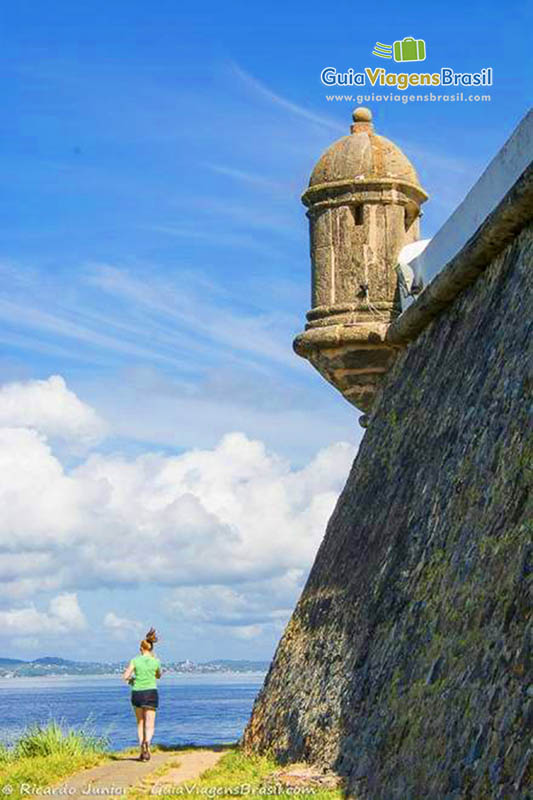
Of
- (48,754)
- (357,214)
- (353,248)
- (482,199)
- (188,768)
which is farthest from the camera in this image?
(357,214)

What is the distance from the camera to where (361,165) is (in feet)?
52.1

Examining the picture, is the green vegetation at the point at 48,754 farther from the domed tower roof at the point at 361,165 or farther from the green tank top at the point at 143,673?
the domed tower roof at the point at 361,165

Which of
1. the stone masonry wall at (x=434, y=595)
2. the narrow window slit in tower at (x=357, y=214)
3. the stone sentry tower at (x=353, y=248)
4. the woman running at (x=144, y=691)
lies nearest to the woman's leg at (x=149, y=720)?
the woman running at (x=144, y=691)

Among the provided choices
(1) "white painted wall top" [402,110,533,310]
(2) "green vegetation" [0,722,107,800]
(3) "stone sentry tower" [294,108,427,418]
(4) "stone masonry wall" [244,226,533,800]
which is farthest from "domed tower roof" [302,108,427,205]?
(2) "green vegetation" [0,722,107,800]

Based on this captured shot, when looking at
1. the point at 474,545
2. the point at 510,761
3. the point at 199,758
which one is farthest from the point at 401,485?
the point at 510,761

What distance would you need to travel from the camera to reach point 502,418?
331 inches

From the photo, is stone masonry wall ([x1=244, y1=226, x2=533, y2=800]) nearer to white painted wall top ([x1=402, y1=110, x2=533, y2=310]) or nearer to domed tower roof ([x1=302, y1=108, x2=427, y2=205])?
white painted wall top ([x1=402, y1=110, x2=533, y2=310])

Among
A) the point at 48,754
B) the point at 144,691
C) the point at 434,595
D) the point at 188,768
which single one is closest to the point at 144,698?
the point at 144,691

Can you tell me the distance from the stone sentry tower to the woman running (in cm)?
400

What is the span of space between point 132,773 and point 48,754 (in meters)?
2.00

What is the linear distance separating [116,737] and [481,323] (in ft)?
82.7

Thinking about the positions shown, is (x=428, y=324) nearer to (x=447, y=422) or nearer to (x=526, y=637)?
(x=447, y=422)

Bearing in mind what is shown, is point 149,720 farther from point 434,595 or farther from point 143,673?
point 434,595

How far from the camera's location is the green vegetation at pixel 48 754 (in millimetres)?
12211
